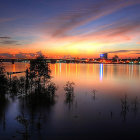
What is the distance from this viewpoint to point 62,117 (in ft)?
45.4

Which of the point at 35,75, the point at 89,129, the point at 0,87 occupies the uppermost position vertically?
the point at 35,75

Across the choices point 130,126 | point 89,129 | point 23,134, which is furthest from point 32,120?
point 130,126

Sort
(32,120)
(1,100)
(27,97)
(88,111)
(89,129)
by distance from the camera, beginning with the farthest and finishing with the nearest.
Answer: (27,97), (1,100), (88,111), (32,120), (89,129)

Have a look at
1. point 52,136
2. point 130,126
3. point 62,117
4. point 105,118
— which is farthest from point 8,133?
point 130,126

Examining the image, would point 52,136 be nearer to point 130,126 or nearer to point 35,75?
point 130,126

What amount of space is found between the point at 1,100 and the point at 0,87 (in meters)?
2.06

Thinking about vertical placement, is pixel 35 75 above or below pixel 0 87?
above

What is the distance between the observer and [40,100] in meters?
18.0

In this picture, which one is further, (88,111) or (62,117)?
(88,111)

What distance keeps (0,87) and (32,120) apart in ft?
24.2

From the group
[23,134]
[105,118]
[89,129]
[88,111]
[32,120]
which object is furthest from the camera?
[88,111]

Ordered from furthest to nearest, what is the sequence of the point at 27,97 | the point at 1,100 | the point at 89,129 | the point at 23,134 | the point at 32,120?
the point at 27,97 → the point at 1,100 → the point at 32,120 → the point at 89,129 → the point at 23,134

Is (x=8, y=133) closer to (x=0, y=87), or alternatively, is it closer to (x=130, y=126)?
(x=0, y=87)

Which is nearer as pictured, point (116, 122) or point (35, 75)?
point (116, 122)
